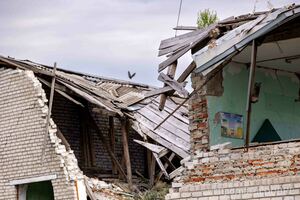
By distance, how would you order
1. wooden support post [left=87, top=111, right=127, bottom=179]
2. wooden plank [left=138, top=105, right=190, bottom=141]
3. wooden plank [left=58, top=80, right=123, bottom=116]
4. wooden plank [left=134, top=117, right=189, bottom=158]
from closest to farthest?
1. wooden plank [left=58, top=80, right=123, bottom=116]
2. wooden plank [left=134, top=117, right=189, bottom=158]
3. wooden support post [left=87, top=111, right=127, bottom=179]
4. wooden plank [left=138, top=105, right=190, bottom=141]

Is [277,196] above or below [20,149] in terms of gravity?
below

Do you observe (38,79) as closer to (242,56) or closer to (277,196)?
(242,56)

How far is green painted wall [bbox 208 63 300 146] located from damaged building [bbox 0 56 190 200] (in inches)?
120

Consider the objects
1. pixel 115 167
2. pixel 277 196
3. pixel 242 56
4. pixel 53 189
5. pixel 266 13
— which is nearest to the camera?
pixel 277 196

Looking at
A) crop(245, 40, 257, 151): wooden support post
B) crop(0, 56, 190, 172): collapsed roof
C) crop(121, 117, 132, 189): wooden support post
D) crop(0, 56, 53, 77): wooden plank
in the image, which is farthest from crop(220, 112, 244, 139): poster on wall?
crop(0, 56, 53, 77): wooden plank

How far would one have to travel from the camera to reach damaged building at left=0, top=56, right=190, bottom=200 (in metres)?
19.2

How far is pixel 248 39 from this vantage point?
13570 millimetres

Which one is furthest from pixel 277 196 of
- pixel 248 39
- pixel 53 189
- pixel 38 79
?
pixel 38 79

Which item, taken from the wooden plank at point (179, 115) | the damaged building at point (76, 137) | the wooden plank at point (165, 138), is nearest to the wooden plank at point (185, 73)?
the damaged building at point (76, 137)

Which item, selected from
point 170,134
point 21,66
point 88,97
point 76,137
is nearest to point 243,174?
point 88,97

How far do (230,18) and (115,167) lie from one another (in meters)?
7.67

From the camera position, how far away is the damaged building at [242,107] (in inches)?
522

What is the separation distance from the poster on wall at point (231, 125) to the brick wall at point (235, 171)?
291 millimetres

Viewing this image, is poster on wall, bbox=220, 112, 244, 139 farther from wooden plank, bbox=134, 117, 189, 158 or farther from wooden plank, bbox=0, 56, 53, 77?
wooden plank, bbox=0, 56, 53, 77
